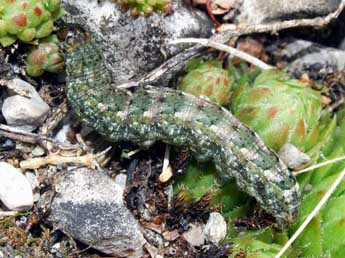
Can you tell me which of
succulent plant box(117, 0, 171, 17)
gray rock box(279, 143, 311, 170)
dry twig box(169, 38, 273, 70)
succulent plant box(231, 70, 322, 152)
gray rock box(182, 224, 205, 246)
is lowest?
gray rock box(182, 224, 205, 246)

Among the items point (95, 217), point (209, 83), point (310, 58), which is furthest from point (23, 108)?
point (310, 58)

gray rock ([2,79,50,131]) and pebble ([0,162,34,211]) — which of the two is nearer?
pebble ([0,162,34,211])

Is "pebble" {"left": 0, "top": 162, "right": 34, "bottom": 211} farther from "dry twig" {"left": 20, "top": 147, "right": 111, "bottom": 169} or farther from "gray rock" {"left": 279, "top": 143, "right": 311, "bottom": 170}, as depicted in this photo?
"gray rock" {"left": 279, "top": 143, "right": 311, "bottom": 170}

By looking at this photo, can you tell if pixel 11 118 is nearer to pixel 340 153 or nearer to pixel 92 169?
pixel 92 169

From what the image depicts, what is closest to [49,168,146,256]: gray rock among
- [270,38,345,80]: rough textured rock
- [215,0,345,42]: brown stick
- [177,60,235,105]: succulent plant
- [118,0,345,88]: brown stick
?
[118,0,345,88]: brown stick

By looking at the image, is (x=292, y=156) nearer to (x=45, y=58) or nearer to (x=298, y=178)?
(x=298, y=178)

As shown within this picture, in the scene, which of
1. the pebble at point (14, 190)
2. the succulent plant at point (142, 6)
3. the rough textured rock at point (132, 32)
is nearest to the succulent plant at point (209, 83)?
the rough textured rock at point (132, 32)
